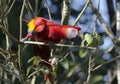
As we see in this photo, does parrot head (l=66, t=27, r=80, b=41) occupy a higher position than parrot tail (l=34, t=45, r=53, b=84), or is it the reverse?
parrot head (l=66, t=27, r=80, b=41)

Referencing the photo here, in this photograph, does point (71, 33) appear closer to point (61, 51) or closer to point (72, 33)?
point (72, 33)

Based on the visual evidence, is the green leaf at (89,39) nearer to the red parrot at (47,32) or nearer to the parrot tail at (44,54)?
the red parrot at (47,32)

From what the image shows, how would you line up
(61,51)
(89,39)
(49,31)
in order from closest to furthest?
(89,39) → (49,31) → (61,51)

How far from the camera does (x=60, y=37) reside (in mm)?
2004

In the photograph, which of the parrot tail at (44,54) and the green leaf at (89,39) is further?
the parrot tail at (44,54)

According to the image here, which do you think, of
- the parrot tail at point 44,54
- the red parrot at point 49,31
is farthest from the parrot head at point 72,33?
the parrot tail at point 44,54

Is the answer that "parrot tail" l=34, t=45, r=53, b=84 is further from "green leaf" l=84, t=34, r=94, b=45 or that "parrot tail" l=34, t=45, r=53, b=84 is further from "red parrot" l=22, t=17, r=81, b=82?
"green leaf" l=84, t=34, r=94, b=45

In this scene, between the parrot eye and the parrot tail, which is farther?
the parrot tail

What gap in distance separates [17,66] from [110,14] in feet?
7.22

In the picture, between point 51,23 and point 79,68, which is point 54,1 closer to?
point 79,68

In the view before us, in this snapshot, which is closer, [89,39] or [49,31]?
[89,39]

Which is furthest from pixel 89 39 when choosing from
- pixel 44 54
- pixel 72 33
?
pixel 44 54

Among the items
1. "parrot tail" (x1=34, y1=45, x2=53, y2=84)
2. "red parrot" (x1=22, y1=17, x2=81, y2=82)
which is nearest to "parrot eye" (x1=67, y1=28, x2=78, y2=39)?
"red parrot" (x1=22, y1=17, x2=81, y2=82)

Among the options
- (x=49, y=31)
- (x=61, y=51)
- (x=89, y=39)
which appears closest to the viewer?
(x=89, y=39)
